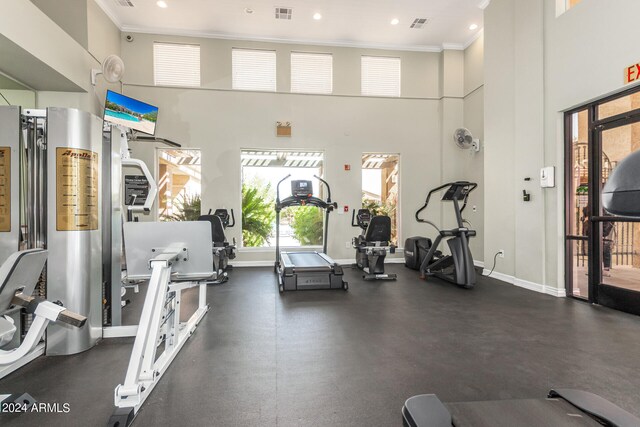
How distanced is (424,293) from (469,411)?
3579 millimetres

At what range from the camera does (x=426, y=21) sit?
21.5ft

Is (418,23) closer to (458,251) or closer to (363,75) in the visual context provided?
(363,75)

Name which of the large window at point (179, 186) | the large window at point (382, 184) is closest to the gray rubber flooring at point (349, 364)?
the large window at point (179, 186)

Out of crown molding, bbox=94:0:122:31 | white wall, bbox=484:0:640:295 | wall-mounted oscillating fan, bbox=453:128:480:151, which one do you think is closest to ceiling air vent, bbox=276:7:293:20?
crown molding, bbox=94:0:122:31

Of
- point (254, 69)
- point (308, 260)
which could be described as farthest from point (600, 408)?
point (254, 69)

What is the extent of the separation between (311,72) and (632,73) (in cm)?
555

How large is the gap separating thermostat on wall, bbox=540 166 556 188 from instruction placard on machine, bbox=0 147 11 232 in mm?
6250

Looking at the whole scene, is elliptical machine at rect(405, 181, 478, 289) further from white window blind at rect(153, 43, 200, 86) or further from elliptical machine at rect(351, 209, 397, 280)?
white window blind at rect(153, 43, 200, 86)

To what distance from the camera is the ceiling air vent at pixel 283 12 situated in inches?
238

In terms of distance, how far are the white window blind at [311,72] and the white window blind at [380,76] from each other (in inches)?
33.7

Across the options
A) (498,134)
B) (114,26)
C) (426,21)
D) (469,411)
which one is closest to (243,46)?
(114,26)

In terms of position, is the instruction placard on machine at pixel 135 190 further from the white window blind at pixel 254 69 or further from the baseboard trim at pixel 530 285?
the baseboard trim at pixel 530 285

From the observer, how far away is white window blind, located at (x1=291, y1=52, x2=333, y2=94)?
23.6ft

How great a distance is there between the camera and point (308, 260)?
5.63m
